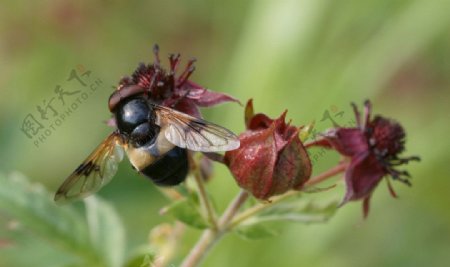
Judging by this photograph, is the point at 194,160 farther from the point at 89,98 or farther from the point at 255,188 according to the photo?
the point at 89,98

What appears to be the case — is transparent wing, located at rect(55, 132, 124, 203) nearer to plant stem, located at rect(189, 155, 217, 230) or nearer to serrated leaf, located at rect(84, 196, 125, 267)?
plant stem, located at rect(189, 155, 217, 230)

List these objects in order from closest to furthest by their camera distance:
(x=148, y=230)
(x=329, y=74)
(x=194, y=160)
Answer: (x=194, y=160), (x=148, y=230), (x=329, y=74)

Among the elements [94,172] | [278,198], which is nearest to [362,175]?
[278,198]

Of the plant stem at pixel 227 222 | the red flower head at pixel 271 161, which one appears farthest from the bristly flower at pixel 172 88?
the plant stem at pixel 227 222

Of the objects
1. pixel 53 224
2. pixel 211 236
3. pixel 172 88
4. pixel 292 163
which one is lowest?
pixel 211 236

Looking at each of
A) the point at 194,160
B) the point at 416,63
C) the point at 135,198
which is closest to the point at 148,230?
the point at 135,198

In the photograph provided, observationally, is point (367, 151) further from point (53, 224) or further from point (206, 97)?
point (53, 224)

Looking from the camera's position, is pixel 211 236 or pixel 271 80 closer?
pixel 211 236
